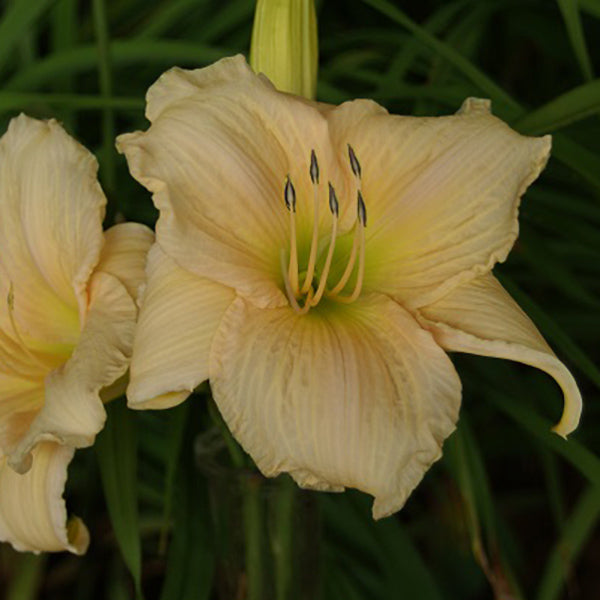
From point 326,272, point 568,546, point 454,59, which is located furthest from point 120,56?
point 568,546

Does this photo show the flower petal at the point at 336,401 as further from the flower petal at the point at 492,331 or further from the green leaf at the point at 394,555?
the green leaf at the point at 394,555

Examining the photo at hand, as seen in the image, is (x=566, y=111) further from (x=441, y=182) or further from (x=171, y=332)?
(x=171, y=332)

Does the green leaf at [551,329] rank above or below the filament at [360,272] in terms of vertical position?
below

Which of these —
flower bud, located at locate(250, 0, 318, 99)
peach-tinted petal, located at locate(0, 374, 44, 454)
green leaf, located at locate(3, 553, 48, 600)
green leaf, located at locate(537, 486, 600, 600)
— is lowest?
green leaf, located at locate(3, 553, 48, 600)

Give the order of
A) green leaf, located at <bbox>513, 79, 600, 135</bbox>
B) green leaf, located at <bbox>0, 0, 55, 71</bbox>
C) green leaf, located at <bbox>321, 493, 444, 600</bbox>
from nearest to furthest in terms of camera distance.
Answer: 1. green leaf, located at <bbox>513, 79, 600, 135</bbox>
2. green leaf, located at <bbox>0, 0, 55, 71</bbox>
3. green leaf, located at <bbox>321, 493, 444, 600</bbox>

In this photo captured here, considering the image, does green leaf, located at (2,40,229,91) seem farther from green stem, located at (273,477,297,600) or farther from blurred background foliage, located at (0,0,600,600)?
green stem, located at (273,477,297,600)

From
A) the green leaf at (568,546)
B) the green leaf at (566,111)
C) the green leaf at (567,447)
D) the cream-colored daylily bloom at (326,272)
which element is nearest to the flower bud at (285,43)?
the cream-colored daylily bloom at (326,272)

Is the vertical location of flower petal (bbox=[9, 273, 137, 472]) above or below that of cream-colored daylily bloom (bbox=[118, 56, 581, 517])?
below

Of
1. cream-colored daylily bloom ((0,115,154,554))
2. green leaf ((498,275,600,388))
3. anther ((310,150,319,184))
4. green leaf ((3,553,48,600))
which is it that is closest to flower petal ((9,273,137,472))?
cream-colored daylily bloom ((0,115,154,554))
